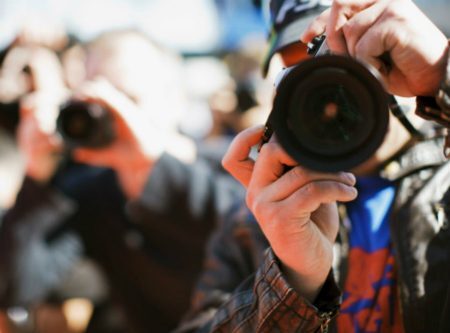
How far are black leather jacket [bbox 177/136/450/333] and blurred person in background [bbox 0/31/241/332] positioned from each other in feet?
2.22

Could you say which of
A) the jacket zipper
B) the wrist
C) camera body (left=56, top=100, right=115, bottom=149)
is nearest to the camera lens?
the wrist

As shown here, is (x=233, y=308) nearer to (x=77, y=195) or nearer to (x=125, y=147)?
(x=125, y=147)

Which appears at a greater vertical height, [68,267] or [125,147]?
[125,147]

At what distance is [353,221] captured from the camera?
1127 mm

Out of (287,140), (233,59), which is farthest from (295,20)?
(233,59)

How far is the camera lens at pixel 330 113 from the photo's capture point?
75 cm

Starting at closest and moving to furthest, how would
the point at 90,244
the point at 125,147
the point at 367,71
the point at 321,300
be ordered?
the point at 367,71 < the point at 321,300 < the point at 125,147 < the point at 90,244

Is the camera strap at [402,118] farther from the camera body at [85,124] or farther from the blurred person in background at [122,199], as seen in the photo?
the camera body at [85,124]

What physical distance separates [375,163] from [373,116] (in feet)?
1.37

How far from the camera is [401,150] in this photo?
1151mm

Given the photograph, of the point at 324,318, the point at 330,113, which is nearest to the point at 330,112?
the point at 330,113

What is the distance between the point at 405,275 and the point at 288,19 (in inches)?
17.4

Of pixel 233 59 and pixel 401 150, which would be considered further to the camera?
pixel 233 59

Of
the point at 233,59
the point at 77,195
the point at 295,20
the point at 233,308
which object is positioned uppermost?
the point at 295,20
